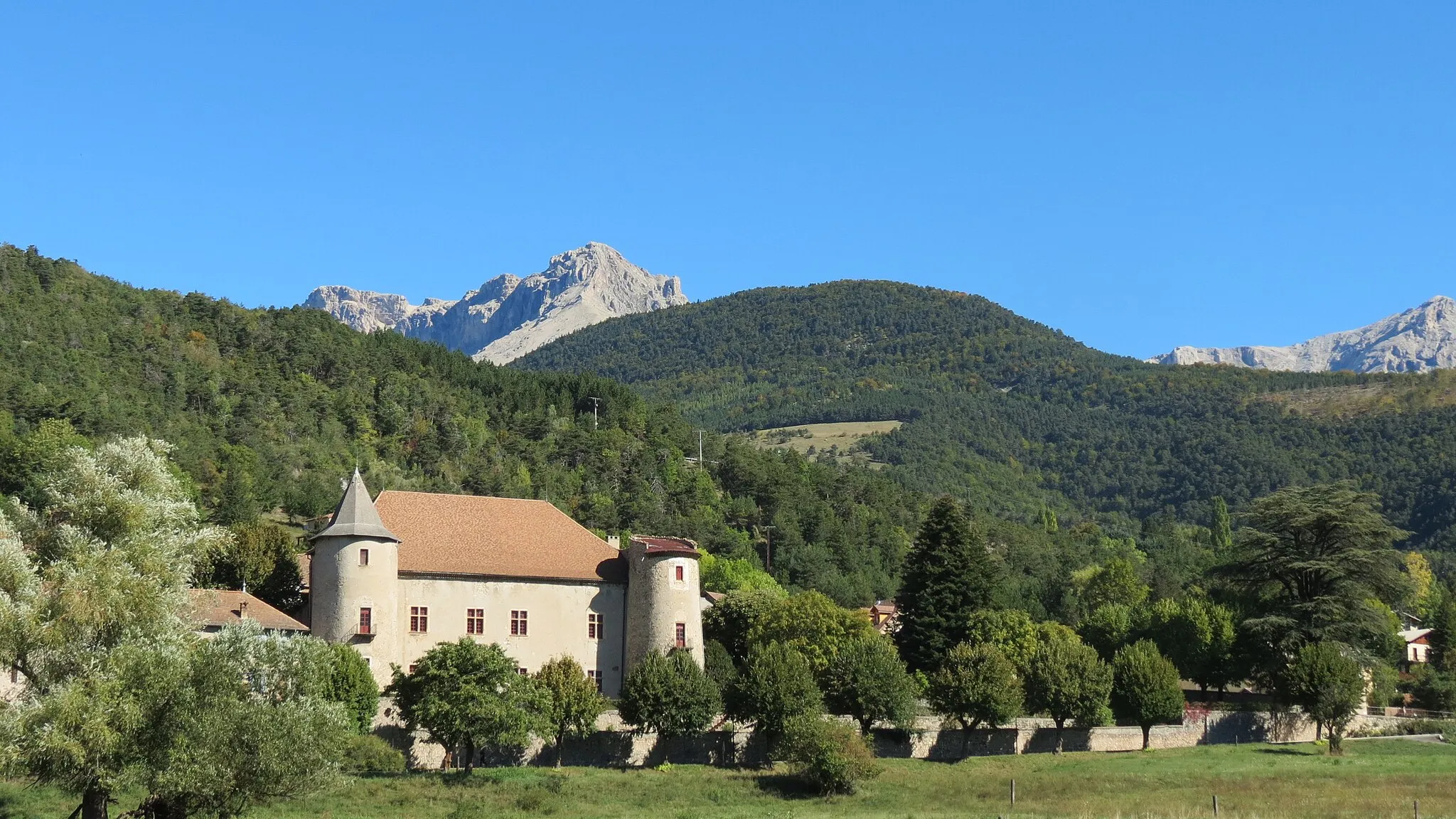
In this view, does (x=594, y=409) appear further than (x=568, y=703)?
Yes

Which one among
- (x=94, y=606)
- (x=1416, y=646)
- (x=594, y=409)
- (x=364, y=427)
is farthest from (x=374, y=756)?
(x=594, y=409)

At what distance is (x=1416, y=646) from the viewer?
108 meters

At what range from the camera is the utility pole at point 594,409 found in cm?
14462

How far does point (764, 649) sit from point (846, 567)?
64.0 m

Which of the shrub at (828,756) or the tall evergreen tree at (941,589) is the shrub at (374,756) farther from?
the tall evergreen tree at (941,589)

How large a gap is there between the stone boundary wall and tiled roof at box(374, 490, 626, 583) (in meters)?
10.6

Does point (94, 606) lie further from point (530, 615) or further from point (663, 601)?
point (663, 601)

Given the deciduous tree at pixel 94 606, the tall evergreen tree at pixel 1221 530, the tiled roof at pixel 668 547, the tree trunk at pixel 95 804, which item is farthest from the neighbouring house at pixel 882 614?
the tree trunk at pixel 95 804

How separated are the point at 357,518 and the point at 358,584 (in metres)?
2.83

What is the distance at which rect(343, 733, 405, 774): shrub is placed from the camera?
5175cm

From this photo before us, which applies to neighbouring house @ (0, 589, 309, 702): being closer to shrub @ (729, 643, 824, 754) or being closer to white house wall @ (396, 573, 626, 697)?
white house wall @ (396, 573, 626, 697)

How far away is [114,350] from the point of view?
125750 mm

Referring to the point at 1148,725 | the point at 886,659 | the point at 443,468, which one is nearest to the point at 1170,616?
the point at 1148,725

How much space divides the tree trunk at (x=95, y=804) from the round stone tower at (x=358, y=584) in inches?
980
